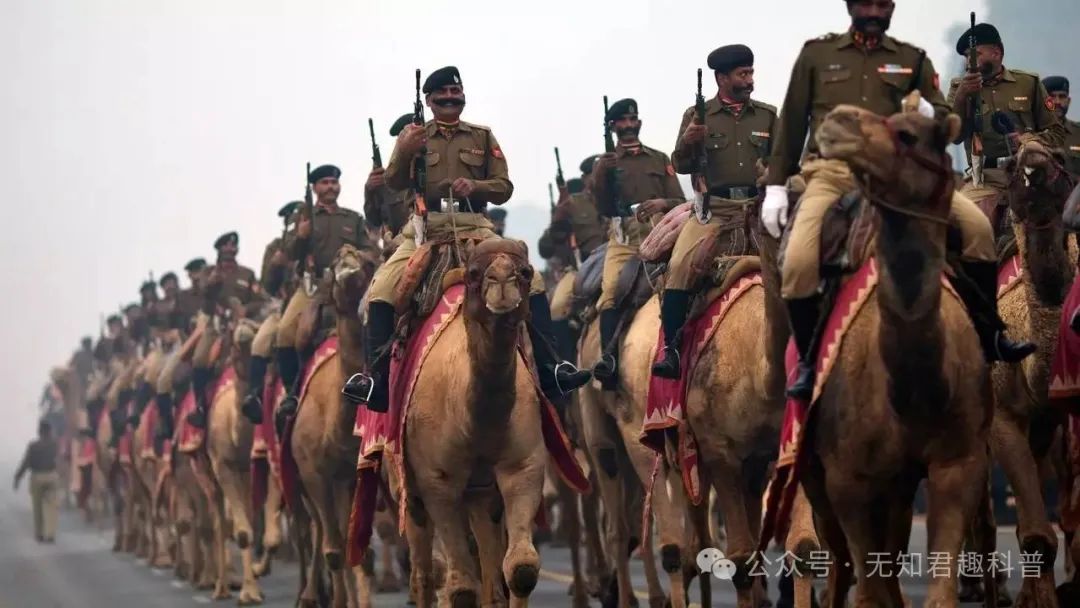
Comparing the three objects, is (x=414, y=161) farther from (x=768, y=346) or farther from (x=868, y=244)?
(x=868, y=244)

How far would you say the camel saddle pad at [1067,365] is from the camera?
1378cm

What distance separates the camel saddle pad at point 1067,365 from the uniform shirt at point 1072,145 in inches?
112

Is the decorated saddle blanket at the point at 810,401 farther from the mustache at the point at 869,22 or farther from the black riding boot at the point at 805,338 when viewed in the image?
the mustache at the point at 869,22

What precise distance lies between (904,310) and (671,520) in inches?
268

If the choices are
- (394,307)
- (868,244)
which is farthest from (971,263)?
(394,307)

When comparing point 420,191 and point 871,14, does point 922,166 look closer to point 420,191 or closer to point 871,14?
point 871,14

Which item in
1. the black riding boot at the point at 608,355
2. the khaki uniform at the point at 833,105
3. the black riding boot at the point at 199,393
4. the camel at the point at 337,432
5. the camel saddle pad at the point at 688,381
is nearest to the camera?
the khaki uniform at the point at 833,105

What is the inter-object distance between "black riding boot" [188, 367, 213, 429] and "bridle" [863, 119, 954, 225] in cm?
1690

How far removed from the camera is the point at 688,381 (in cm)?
1527

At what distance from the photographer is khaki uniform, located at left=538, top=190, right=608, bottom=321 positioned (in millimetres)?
23047

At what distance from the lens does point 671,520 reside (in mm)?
17047

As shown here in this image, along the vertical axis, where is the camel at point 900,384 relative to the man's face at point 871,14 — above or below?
below

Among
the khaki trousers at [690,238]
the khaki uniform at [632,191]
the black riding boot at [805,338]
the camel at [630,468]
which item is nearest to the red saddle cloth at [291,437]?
the camel at [630,468]

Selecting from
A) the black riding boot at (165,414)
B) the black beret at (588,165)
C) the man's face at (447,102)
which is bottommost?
the black riding boot at (165,414)
